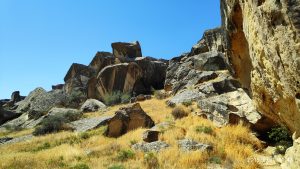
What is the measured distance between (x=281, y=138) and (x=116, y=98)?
102ft

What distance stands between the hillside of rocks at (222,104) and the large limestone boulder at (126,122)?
7cm

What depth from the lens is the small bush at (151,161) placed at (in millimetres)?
13819

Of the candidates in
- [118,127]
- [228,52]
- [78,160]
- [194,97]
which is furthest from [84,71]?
[228,52]

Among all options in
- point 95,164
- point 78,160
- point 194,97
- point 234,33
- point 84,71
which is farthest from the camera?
point 84,71

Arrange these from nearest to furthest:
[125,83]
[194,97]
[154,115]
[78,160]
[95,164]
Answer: [95,164], [78,160], [154,115], [194,97], [125,83]

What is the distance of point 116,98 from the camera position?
147ft

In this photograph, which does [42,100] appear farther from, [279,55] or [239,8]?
[279,55]

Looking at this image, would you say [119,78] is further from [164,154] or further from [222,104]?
[164,154]

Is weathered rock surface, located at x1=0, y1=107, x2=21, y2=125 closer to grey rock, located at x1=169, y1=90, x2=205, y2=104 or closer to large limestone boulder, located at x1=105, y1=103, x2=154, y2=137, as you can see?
grey rock, located at x1=169, y1=90, x2=205, y2=104

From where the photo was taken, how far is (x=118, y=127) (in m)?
22.5

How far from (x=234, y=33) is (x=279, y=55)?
554 cm

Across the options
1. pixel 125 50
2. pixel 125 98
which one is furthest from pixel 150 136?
pixel 125 50

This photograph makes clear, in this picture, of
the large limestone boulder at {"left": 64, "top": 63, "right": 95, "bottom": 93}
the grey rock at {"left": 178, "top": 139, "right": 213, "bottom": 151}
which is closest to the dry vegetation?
the grey rock at {"left": 178, "top": 139, "right": 213, "bottom": 151}

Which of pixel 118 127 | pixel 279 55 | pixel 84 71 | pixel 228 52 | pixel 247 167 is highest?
pixel 84 71
